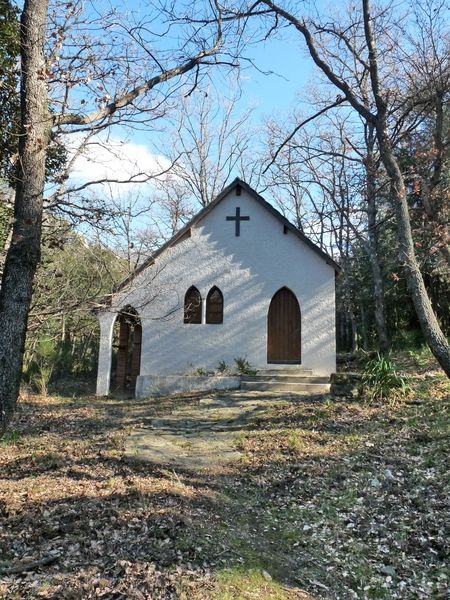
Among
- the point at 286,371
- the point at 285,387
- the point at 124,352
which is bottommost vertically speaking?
the point at 285,387

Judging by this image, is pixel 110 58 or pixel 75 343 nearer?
pixel 110 58

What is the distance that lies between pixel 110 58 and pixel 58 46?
28.0 inches

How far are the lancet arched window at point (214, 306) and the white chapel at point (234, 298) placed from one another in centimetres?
3

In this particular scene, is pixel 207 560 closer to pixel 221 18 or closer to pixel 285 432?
pixel 285 432

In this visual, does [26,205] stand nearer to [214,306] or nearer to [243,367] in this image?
[243,367]

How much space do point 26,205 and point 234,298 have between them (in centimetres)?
1007

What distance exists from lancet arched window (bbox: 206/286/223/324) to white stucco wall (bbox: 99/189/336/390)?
8.7 inches

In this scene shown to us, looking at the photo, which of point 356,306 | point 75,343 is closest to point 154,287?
point 75,343

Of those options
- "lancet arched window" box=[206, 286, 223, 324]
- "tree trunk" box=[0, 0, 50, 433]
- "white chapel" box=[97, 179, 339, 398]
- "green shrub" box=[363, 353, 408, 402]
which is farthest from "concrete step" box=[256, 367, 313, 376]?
"tree trunk" box=[0, 0, 50, 433]

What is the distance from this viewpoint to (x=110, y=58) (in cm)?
575

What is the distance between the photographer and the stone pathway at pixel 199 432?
267 inches

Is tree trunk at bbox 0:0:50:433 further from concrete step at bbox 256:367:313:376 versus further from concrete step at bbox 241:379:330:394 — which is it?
concrete step at bbox 256:367:313:376

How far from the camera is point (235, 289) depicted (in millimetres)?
14820

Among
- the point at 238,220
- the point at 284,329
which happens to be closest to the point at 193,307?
the point at 284,329
